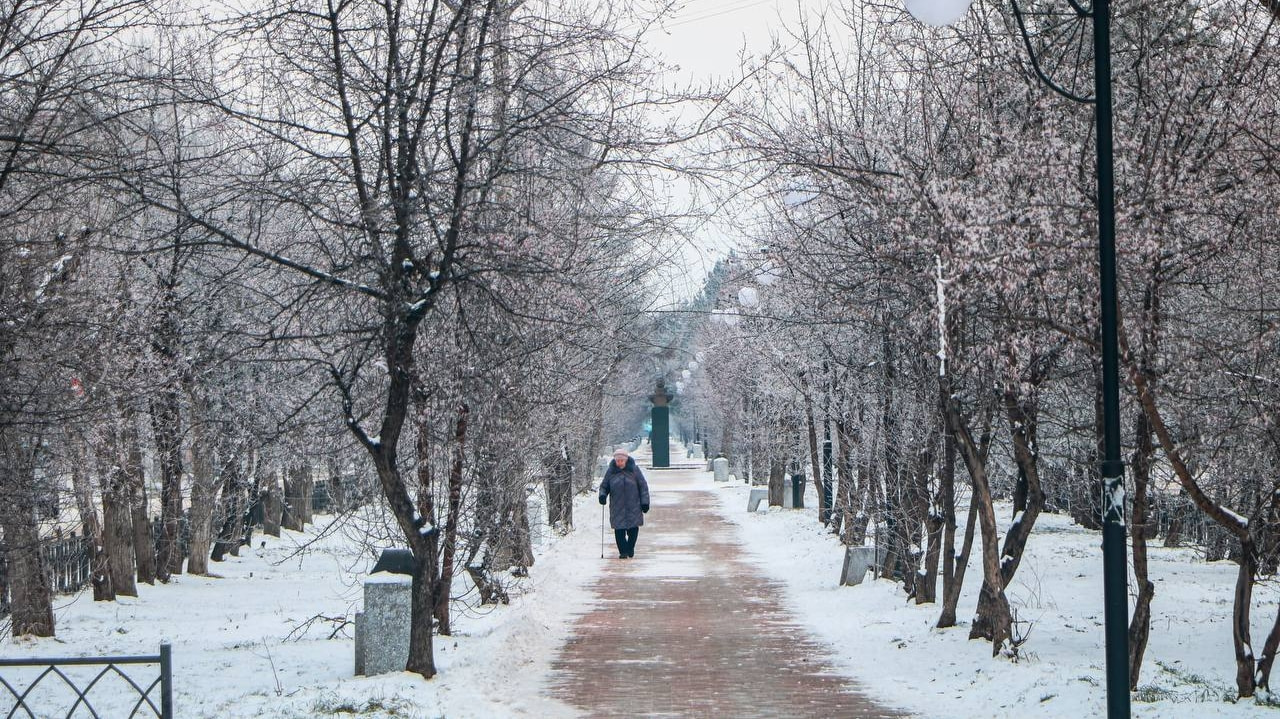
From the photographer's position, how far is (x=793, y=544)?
26562 millimetres

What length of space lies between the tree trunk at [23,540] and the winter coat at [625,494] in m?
9.16

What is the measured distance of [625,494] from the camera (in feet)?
74.3

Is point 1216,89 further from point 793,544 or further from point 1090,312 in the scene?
point 793,544

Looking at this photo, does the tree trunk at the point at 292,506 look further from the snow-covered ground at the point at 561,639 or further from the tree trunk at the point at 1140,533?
the tree trunk at the point at 1140,533

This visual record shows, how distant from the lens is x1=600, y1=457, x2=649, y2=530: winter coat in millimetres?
22516

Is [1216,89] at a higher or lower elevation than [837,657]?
higher

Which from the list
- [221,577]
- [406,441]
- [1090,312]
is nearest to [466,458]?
[406,441]

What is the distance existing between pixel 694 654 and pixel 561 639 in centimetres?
178

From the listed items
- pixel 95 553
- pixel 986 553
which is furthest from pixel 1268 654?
pixel 95 553

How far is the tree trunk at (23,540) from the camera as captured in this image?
10.3m

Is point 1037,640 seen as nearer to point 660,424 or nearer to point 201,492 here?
point 201,492

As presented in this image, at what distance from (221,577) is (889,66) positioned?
17.0m

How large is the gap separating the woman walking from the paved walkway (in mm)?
625

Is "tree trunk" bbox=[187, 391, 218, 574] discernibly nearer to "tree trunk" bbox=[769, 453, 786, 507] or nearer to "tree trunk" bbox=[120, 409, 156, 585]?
"tree trunk" bbox=[120, 409, 156, 585]
